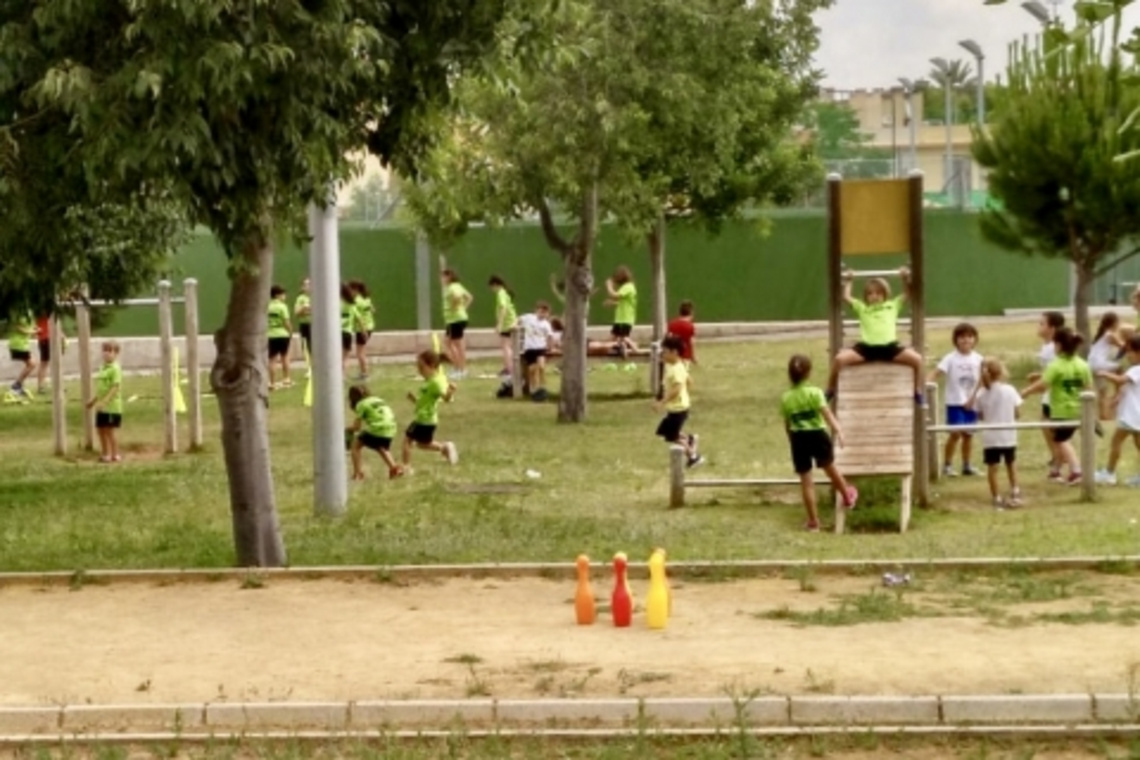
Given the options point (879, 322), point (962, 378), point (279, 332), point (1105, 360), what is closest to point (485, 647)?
point (879, 322)

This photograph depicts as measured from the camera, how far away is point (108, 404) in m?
23.4

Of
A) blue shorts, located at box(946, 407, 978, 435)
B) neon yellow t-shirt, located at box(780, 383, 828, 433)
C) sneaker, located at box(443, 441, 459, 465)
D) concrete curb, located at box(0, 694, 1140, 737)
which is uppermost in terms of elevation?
neon yellow t-shirt, located at box(780, 383, 828, 433)

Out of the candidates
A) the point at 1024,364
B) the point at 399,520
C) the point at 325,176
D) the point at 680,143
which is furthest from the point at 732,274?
the point at 325,176

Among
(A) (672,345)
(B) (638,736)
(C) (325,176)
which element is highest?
(C) (325,176)

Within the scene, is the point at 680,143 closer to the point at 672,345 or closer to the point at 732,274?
the point at 672,345

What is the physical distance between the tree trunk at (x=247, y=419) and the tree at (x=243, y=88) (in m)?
0.45

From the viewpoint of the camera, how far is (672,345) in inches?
818

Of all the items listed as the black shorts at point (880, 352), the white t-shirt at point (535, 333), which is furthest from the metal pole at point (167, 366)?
the black shorts at point (880, 352)

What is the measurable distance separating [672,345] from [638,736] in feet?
38.2

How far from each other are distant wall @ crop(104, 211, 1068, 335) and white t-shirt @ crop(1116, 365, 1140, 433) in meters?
25.4

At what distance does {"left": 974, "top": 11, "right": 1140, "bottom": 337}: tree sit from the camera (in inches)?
1198

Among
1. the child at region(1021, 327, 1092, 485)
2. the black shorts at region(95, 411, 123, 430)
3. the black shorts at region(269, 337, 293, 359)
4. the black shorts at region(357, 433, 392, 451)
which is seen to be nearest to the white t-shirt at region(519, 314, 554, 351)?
the black shorts at region(269, 337, 293, 359)

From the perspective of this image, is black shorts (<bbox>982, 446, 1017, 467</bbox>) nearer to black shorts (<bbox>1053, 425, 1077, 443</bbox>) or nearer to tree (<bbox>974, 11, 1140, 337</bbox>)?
black shorts (<bbox>1053, 425, 1077, 443</bbox>)

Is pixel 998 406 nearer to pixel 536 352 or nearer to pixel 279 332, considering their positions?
pixel 536 352
